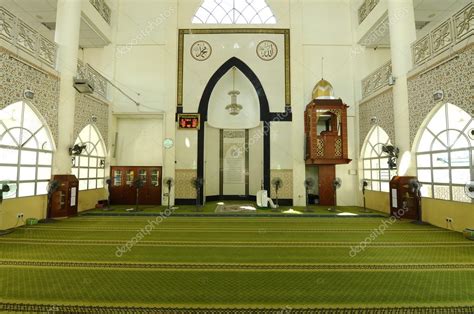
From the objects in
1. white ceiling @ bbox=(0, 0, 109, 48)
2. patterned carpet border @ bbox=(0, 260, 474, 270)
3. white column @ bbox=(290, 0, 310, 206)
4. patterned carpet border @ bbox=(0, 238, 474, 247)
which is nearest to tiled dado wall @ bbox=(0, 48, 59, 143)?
patterned carpet border @ bbox=(0, 238, 474, 247)

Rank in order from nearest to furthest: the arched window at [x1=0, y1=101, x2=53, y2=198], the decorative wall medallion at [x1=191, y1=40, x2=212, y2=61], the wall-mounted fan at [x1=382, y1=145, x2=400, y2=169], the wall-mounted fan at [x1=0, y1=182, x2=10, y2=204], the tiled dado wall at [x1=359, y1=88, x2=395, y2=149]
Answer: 1. the wall-mounted fan at [x1=0, y1=182, x2=10, y2=204]
2. the arched window at [x1=0, y1=101, x2=53, y2=198]
3. the wall-mounted fan at [x1=382, y1=145, x2=400, y2=169]
4. the tiled dado wall at [x1=359, y1=88, x2=395, y2=149]
5. the decorative wall medallion at [x1=191, y1=40, x2=212, y2=61]

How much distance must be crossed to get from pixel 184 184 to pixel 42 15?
6.47 metres

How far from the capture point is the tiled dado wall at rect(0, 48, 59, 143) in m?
4.05

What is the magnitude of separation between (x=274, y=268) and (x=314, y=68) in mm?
6994

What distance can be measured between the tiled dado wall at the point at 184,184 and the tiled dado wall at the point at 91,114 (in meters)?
2.35

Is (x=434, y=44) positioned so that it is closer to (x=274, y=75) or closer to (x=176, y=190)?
(x=274, y=75)

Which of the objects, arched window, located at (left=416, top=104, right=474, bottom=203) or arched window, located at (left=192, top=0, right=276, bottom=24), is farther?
arched window, located at (left=192, top=0, right=276, bottom=24)

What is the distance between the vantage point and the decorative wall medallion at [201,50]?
26.1 feet

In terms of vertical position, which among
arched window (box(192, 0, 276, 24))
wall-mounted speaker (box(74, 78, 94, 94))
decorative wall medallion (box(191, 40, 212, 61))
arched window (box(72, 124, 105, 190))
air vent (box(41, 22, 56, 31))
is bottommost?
arched window (box(72, 124, 105, 190))

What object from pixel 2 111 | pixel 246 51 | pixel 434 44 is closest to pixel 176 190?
pixel 2 111

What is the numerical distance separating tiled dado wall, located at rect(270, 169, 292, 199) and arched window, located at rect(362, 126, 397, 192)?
2187 millimetres

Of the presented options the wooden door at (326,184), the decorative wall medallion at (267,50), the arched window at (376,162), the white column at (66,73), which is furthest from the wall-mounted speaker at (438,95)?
the white column at (66,73)

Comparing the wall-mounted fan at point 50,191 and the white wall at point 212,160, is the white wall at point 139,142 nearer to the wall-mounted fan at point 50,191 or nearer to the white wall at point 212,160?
the white wall at point 212,160

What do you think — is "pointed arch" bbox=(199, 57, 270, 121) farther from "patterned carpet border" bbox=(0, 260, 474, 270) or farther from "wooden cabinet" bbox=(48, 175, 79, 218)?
"patterned carpet border" bbox=(0, 260, 474, 270)
